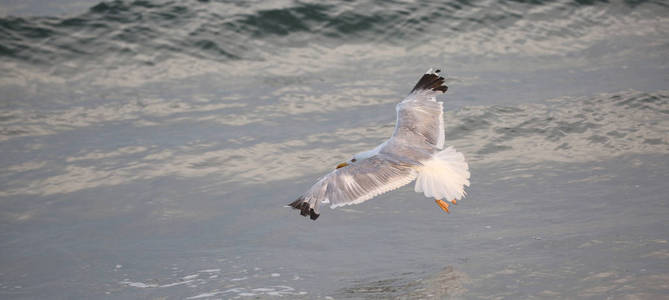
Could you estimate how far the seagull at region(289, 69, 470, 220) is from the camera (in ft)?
15.2

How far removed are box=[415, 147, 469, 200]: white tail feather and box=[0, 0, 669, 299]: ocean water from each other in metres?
0.39

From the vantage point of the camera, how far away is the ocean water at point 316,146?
178 inches

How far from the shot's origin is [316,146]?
7168mm

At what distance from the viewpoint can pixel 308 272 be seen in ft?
14.9

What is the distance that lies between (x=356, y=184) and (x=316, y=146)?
248 centimetres

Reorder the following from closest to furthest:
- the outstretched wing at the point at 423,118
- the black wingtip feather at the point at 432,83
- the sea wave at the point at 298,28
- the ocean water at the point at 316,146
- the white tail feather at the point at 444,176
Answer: the ocean water at the point at 316,146 < the white tail feather at the point at 444,176 < the outstretched wing at the point at 423,118 < the black wingtip feather at the point at 432,83 < the sea wave at the point at 298,28

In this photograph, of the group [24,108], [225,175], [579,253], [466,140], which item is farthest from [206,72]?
[579,253]

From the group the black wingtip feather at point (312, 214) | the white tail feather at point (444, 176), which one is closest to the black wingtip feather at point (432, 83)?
the white tail feather at point (444, 176)

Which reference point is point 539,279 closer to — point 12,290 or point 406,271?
point 406,271

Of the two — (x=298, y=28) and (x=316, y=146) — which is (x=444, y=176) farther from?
(x=298, y=28)

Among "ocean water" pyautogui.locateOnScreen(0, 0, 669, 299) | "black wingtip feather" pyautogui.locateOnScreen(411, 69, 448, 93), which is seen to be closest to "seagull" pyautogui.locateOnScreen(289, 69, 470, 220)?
"ocean water" pyautogui.locateOnScreen(0, 0, 669, 299)

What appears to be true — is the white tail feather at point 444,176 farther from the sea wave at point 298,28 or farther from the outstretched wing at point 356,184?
the sea wave at point 298,28

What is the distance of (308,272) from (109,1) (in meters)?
7.85

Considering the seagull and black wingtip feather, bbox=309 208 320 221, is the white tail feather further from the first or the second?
black wingtip feather, bbox=309 208 320 221
